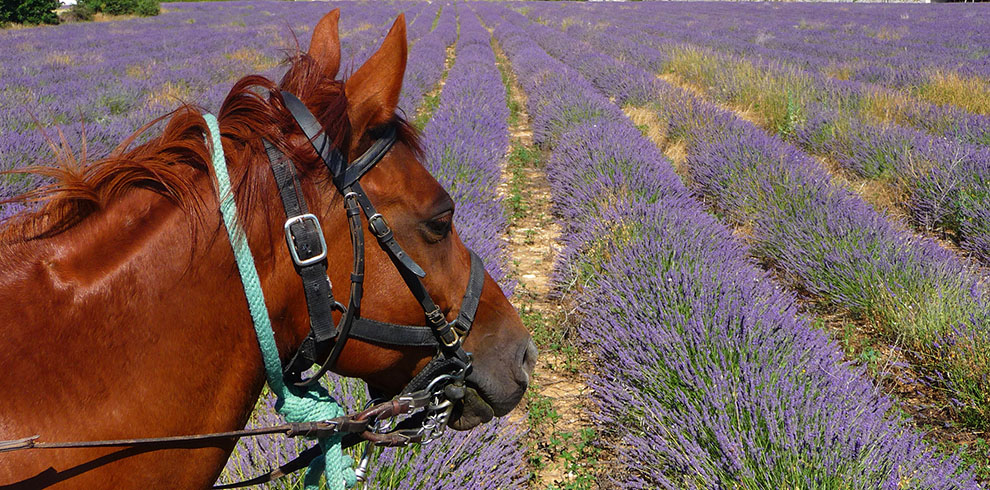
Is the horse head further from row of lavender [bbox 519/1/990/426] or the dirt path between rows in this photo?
row of lavender [bbox 519/1/990/426]

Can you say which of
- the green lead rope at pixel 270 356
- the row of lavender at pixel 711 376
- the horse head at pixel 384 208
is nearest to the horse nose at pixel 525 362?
the horse head at pixel 384 208

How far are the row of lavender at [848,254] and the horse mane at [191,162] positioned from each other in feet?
10.2

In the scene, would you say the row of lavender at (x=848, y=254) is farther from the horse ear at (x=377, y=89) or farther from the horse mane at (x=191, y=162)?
the horse mane at (x=191, y=162)

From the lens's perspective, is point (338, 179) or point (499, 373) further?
point (499, 373)

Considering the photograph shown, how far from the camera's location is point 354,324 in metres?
1.12

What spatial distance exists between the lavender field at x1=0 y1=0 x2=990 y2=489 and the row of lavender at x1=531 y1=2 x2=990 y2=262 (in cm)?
3

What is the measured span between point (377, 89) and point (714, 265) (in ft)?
9.23

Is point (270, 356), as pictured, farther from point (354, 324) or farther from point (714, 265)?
point (714, 265)

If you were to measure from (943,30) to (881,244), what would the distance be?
17.3 metres

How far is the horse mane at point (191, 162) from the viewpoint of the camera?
1029mm

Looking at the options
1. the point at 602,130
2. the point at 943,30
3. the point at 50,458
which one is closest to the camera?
the point at 50,458

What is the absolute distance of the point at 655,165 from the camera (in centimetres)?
560

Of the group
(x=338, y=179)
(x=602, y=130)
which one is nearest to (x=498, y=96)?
(x=602, y=130)

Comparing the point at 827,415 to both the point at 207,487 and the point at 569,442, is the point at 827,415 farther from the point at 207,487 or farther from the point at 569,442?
the point at 207,487
